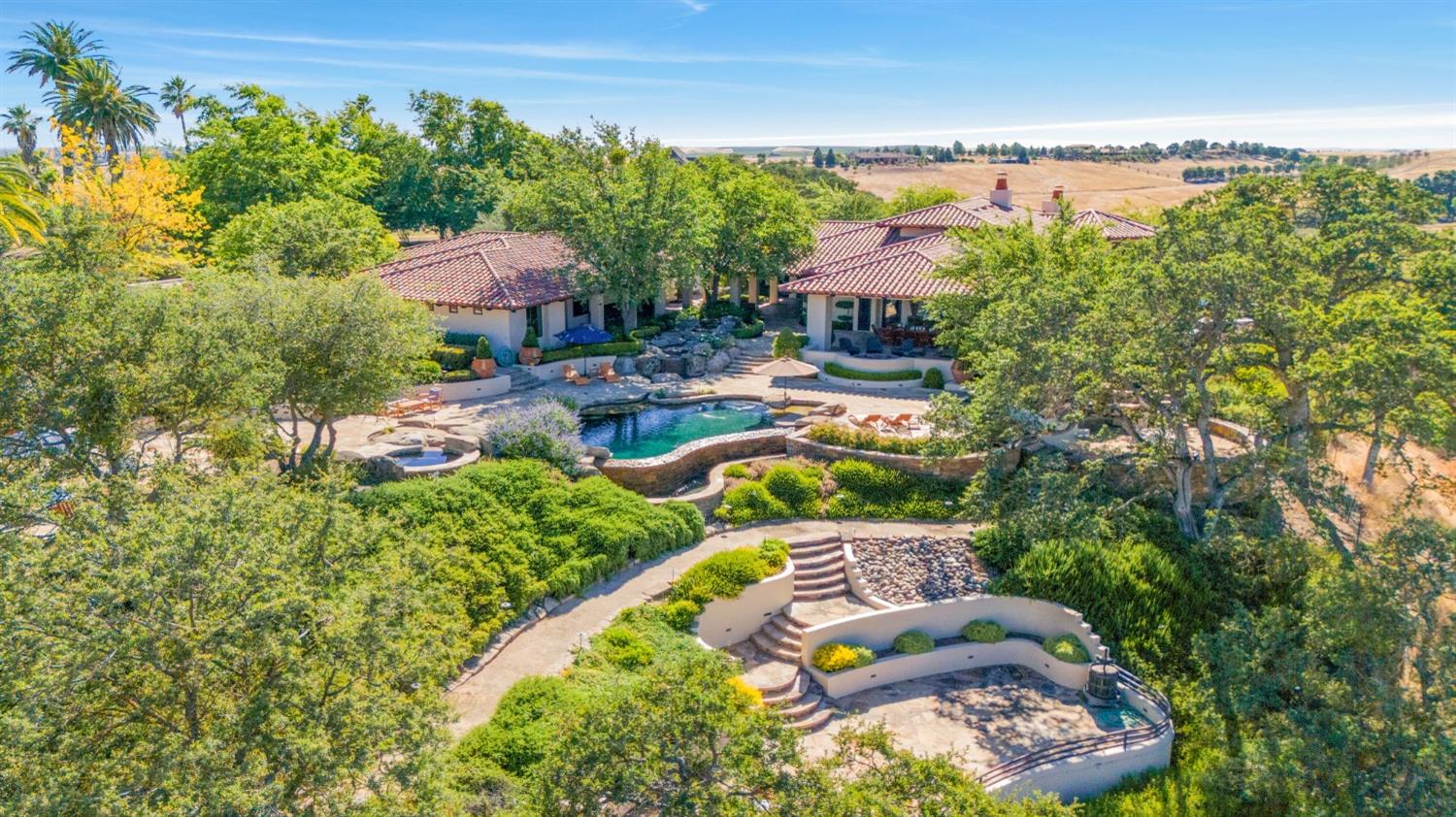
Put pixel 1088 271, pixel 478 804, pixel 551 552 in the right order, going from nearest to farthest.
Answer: pixel 478 804, pixel 551 552, pixel 1088 271

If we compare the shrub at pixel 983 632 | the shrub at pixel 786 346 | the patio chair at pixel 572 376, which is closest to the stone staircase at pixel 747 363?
the shrub at pixel 786 346

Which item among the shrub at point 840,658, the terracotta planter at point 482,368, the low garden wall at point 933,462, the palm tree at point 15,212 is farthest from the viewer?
the terracotta planter at point 482,368

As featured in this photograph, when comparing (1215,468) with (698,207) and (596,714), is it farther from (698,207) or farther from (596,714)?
(698,207)

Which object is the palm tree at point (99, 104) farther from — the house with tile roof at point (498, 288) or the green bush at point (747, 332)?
the green bush at point (747, 332)

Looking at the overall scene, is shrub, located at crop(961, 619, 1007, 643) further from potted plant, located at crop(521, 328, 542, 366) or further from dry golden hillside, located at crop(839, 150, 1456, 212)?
dry golden hillside, located at crop(839, 150, 1456, 212)

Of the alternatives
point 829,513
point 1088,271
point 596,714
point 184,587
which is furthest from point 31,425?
point 1088,271

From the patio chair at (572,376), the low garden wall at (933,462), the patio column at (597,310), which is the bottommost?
the low garden wall at (933,462)
